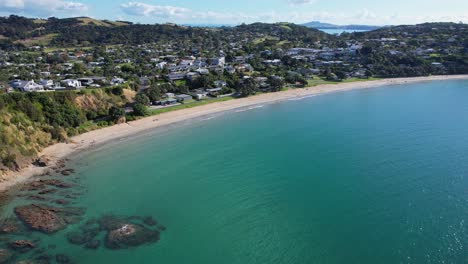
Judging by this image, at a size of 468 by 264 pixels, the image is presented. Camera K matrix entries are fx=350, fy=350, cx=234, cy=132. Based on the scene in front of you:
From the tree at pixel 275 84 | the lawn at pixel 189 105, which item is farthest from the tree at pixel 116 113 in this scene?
the tree at pixel 275 84

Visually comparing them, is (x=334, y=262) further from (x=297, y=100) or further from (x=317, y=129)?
(x=297, y=100)

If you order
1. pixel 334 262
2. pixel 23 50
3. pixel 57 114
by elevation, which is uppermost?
pixel 23 50

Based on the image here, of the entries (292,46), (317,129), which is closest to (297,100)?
(317,129)

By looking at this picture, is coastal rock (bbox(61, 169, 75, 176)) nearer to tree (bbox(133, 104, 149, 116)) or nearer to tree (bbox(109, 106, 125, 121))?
tree (bbox(109, 106, 125, 121))

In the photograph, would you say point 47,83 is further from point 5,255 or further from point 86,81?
point 5,255

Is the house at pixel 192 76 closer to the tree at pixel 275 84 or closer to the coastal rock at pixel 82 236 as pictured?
the tree at pixel 275 84

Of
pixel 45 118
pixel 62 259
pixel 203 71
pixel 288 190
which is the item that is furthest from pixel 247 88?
pixel 62 259
